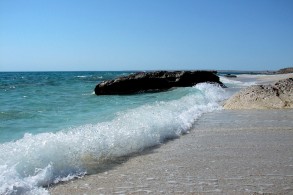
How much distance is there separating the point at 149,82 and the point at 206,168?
20.4 meters

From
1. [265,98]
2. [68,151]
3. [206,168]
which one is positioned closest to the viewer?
[206,168]

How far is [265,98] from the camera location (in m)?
12.3

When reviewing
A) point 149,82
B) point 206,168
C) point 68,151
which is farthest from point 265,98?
point 149,82

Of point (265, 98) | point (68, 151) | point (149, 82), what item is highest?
point (149, 82)

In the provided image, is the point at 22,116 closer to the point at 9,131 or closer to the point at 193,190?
the point at 9,131

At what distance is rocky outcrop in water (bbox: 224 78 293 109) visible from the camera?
12023 millimetres

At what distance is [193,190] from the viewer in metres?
3.88

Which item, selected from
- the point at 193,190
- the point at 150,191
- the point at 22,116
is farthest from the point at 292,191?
the point at 22,116

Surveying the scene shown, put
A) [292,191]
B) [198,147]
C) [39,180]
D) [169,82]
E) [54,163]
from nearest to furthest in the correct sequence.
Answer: [292,191]
[39,180]
[54,163]
[198,147]
[169,82]

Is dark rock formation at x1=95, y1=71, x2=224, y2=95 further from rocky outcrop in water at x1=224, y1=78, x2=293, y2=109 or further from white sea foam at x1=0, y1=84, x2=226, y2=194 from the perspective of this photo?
white sea foam at x1=0, y1=84, x2=226, y2=194

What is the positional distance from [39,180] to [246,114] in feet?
25.5

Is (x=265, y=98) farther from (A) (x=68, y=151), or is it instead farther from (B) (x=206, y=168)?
(A) (x=68, y=151)

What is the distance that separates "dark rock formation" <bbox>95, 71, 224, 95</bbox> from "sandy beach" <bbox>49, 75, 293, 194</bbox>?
15.8 meters

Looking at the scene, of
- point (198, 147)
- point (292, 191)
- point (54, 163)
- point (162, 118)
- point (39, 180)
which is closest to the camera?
point (292, 191)
